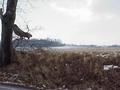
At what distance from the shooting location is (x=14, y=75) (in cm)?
2203

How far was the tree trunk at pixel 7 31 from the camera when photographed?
82.9ft

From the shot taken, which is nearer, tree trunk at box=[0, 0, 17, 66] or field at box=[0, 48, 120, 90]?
field at box=[0, 48, 120, 90]

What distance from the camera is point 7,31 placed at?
83.7 ft

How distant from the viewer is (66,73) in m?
20.5

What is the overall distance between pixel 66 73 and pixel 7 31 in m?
6.70

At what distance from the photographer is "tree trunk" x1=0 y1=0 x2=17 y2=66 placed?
25.3 meters

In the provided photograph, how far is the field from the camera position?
1878 centimetres

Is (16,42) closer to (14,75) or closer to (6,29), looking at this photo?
(6,29)

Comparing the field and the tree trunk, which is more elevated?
the tree trunk

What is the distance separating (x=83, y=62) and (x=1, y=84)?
5196 mm

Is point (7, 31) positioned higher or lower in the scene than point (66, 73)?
higher

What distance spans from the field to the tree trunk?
68cm

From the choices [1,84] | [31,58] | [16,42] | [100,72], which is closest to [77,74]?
[100,72]

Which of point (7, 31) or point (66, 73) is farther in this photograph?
point (7, 31)
